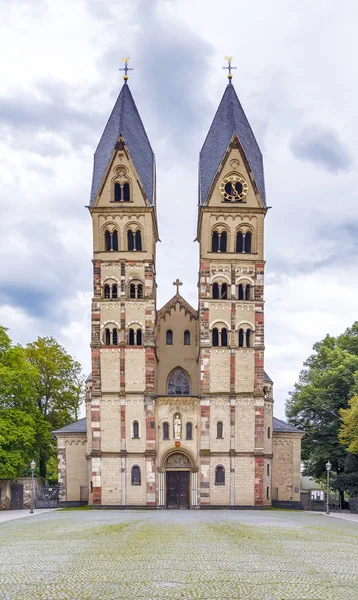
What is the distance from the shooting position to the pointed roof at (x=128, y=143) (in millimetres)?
59844

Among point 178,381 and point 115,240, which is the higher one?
point 115,240

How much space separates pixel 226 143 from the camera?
60438 mm

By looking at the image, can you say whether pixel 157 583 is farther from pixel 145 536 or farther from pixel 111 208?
pixel 111 208

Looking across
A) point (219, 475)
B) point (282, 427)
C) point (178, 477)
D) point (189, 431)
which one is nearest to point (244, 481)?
point (219, 475)

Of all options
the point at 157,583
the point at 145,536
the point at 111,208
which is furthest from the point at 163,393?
the point at 157,583

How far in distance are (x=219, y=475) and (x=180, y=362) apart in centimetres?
970

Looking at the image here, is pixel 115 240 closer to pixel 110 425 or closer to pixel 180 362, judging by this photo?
pixel 180 362

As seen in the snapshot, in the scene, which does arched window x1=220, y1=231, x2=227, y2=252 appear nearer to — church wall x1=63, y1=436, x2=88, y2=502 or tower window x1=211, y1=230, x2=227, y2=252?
tower window x1=211, y1=230, x2=227, y2=252

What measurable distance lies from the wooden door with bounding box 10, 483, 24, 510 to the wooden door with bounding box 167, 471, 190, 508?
36.0ft

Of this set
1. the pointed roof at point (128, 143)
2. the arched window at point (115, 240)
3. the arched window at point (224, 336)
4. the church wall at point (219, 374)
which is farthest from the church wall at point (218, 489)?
the pointed roof at point (128, 143)

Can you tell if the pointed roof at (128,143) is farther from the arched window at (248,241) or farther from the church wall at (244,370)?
the church wall at (244,370)

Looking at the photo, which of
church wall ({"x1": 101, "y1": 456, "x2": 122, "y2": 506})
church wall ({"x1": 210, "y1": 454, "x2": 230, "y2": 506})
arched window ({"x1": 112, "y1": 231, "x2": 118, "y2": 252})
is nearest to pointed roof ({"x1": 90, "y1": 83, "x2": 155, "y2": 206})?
arched window ({"x1": 112, "y1": 231, "x2": 118, "y2": 252})

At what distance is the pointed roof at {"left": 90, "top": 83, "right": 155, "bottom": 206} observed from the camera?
196ft

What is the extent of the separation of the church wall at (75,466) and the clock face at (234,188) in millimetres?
23009
